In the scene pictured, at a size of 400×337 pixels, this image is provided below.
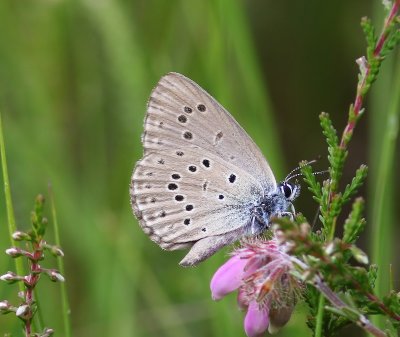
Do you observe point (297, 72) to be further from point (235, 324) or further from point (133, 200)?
point (133, 200)

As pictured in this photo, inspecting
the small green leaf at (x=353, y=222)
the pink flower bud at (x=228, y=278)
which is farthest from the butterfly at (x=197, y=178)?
the small green leaf at (x=353, y=222)

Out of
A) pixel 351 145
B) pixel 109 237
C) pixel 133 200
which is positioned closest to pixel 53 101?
pixel 109 237

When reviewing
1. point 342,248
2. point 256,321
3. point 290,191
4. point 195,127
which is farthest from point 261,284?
point 195,127

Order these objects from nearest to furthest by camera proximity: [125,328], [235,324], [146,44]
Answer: [235,324], [125,328], [146,44]

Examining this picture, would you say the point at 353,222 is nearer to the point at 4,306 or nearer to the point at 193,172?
the point at 4,306

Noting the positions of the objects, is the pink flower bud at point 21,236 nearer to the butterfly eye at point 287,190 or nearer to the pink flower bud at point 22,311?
the pink flower bud at point 22,311

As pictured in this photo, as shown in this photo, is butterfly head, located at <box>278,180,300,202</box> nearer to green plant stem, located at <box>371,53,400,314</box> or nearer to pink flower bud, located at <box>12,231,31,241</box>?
green plant stem, located at <box>371,53,400,314</box>
